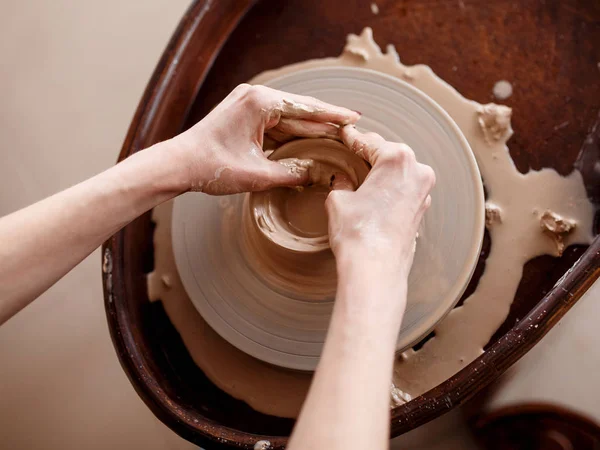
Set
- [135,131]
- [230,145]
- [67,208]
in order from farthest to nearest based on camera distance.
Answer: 1. [135,131]
2. [230,145]
3. [67,208]

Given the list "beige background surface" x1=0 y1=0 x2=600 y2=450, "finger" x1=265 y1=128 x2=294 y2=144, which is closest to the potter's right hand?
"finger" x1=265 y1=128 x2=294 y2=144

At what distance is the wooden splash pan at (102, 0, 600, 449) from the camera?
128 cm

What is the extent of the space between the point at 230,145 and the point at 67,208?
37 centimetres

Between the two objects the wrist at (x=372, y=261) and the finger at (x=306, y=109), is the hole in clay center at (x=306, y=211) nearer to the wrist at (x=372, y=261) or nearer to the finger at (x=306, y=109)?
the finger at (x=306, y=109)

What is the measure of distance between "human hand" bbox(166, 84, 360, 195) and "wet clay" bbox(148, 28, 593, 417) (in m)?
0.40

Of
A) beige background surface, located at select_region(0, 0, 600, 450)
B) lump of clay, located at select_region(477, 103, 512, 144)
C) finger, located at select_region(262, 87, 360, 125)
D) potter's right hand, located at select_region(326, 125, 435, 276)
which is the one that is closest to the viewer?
potter's right hand, located at select_region(326, 125, 435, 276)

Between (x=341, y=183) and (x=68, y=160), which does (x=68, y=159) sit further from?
(x=341, y=183)

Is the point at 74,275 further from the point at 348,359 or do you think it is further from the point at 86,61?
the point at 348,359

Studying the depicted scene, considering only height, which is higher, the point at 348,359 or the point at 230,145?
the point at 230,145

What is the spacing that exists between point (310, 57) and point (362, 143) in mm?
578

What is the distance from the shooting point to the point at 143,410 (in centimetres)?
184

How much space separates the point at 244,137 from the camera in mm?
1167

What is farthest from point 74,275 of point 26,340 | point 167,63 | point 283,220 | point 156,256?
point 283,220

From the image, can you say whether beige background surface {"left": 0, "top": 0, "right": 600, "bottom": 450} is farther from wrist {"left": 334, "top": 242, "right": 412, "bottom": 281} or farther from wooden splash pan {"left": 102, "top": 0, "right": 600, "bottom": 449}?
wrist {"left": 334, "top": 242, "right": 412, "bottom": 281}
